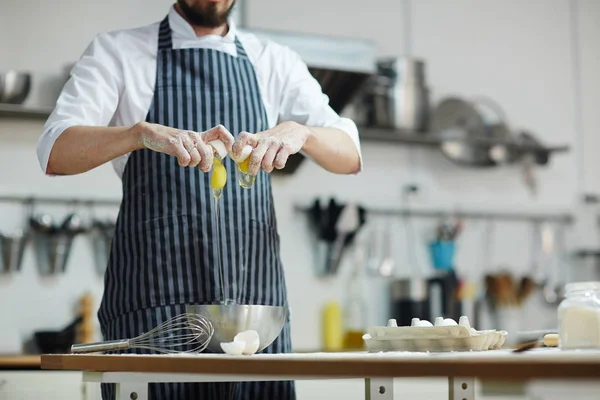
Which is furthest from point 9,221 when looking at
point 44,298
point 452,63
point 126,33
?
point 452,63

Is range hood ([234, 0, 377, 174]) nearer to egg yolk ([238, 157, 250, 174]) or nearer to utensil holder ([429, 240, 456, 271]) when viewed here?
utensil holder ([429, 240, 456, 271])

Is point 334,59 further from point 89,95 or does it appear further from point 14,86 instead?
point 89,95

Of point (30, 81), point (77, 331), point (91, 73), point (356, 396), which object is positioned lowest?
point (356, 396)

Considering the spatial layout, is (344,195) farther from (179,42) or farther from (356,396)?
(179,42)

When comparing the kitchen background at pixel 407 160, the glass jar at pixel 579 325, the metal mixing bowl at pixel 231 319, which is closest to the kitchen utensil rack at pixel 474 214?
the kitchen background at pixel 407 160

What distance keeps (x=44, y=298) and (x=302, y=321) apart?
1.07m

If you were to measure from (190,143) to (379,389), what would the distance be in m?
0.62

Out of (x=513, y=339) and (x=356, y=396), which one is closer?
(x=356, y=396)

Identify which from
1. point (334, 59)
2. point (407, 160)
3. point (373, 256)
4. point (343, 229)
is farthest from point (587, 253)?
point (334, 59)

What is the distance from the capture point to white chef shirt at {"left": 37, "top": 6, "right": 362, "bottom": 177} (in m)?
2.03

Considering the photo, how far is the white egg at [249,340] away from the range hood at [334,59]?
7.04 ft

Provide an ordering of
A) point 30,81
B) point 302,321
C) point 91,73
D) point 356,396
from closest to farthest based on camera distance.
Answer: point 91,73 < point 356,396 < point 30,81 < point 302,321

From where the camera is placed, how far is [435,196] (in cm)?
433

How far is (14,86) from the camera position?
340cm
